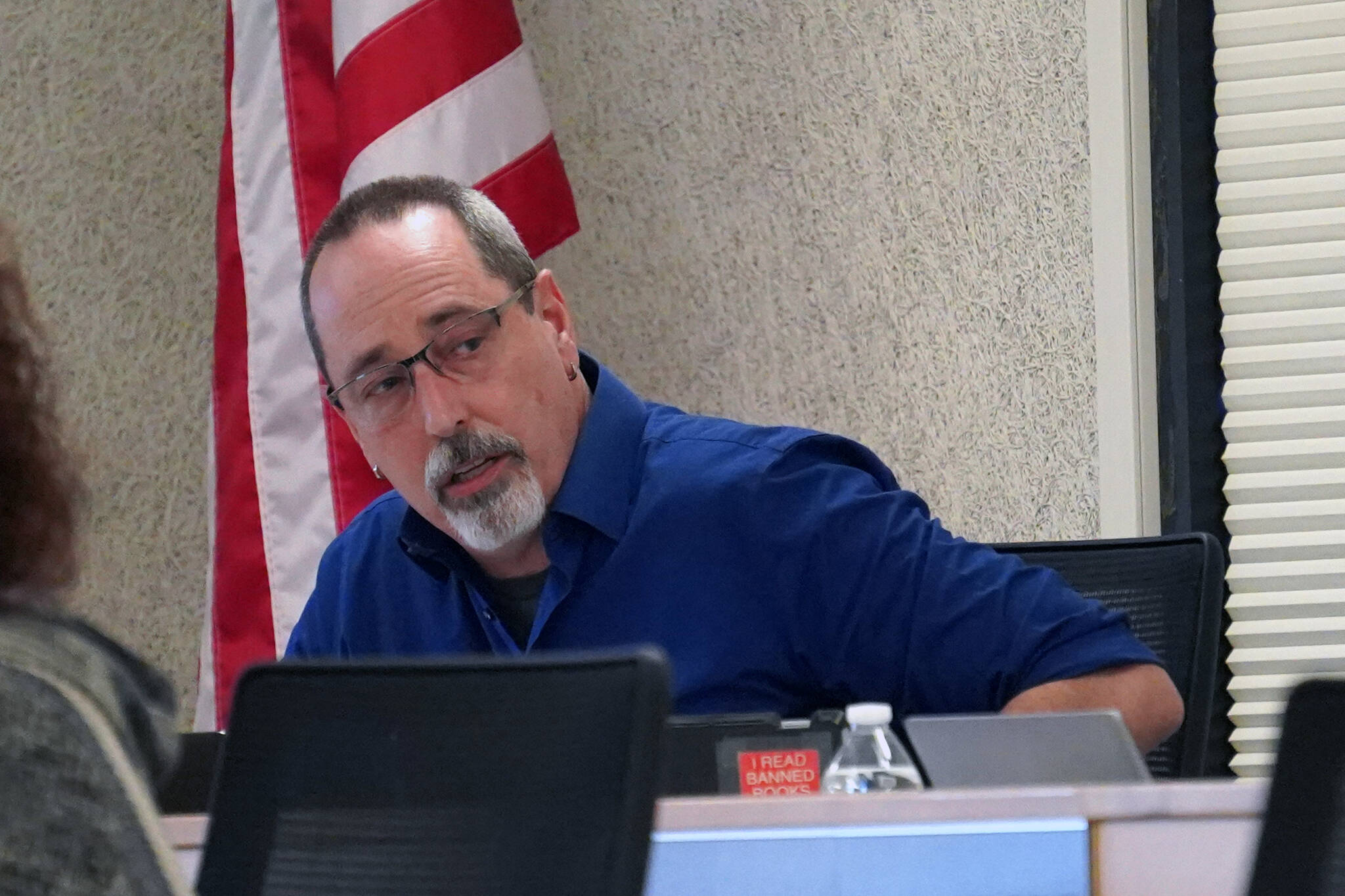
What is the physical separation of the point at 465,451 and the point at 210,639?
0.88 m

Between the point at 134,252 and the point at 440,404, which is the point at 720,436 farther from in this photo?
the point at 134,252

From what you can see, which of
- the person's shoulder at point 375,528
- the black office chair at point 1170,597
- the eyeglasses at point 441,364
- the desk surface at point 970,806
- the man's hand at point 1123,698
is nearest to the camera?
the desk surface at point 970,806

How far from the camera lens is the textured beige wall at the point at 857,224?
2.47 m

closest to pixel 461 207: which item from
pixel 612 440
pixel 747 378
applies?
pixel 612 440

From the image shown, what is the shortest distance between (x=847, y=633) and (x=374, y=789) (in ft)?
2.85

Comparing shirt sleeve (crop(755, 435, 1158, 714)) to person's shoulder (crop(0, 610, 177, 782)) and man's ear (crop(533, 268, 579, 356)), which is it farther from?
person's shoulder (crop(0, 610, 177, 782))

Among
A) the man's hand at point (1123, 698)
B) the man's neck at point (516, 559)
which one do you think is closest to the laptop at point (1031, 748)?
the man's hand at point (1123, 698)

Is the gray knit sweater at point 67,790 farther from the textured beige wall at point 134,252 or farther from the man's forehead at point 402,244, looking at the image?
the textured beige wall at point 134,252

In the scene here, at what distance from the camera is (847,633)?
1.60 metres

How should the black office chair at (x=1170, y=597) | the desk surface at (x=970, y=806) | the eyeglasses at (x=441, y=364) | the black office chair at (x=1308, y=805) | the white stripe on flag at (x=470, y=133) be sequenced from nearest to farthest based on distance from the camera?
the black office chair at (x=1308, y=805) → the desk surface at (x=970, y=806) → the black office chair at (x=1170, y=597) → the eyeglasses at (x=441, y=364) → the white stripe on flag at (x=470, y=133)

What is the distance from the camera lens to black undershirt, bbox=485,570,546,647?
5.68ft

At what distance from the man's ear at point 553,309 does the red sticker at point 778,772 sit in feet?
2.69

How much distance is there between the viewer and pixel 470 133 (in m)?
2.33

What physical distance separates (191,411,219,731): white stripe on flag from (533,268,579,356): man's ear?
812 millimetres
